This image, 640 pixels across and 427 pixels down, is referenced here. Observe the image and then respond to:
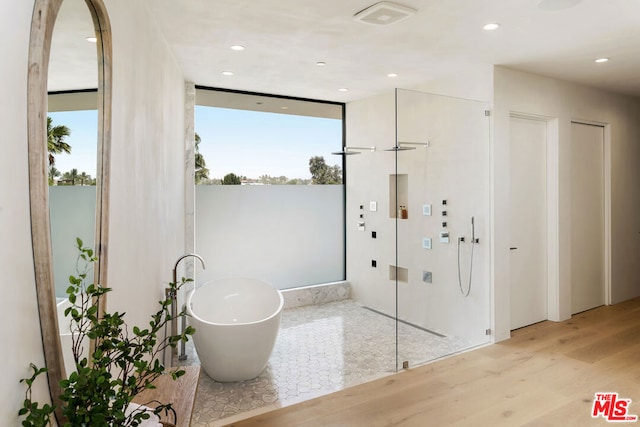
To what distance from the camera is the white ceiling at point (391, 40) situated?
2721 mm

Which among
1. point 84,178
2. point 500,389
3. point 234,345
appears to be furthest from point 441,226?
point 84,178

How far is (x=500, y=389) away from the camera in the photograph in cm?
310

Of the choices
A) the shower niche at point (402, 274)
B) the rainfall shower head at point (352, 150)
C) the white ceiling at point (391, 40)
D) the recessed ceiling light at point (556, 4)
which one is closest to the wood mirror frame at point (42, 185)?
the white ceiling at point (391, 40)

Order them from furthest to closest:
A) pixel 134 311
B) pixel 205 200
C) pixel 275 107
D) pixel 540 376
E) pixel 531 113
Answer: pixel 275 107, pixel 205 200, pixel 531 113, pixel 540 376, pixel 134 311

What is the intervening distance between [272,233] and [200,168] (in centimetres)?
124

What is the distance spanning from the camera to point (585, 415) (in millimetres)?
2709

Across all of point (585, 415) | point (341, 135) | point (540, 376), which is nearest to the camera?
point (585, 415)

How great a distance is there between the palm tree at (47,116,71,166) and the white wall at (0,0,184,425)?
0.41 ft

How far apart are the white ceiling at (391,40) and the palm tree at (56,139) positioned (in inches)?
68.3

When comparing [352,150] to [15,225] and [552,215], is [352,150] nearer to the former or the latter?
[552,215]

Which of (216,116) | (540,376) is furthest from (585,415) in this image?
(216,116)

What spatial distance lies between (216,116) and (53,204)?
4096mm

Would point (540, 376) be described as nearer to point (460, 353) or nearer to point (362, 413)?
point (460, 353)

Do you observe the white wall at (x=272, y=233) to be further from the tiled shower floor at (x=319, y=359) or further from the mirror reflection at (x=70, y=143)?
the mirror reflection at (x=70, y=143)
